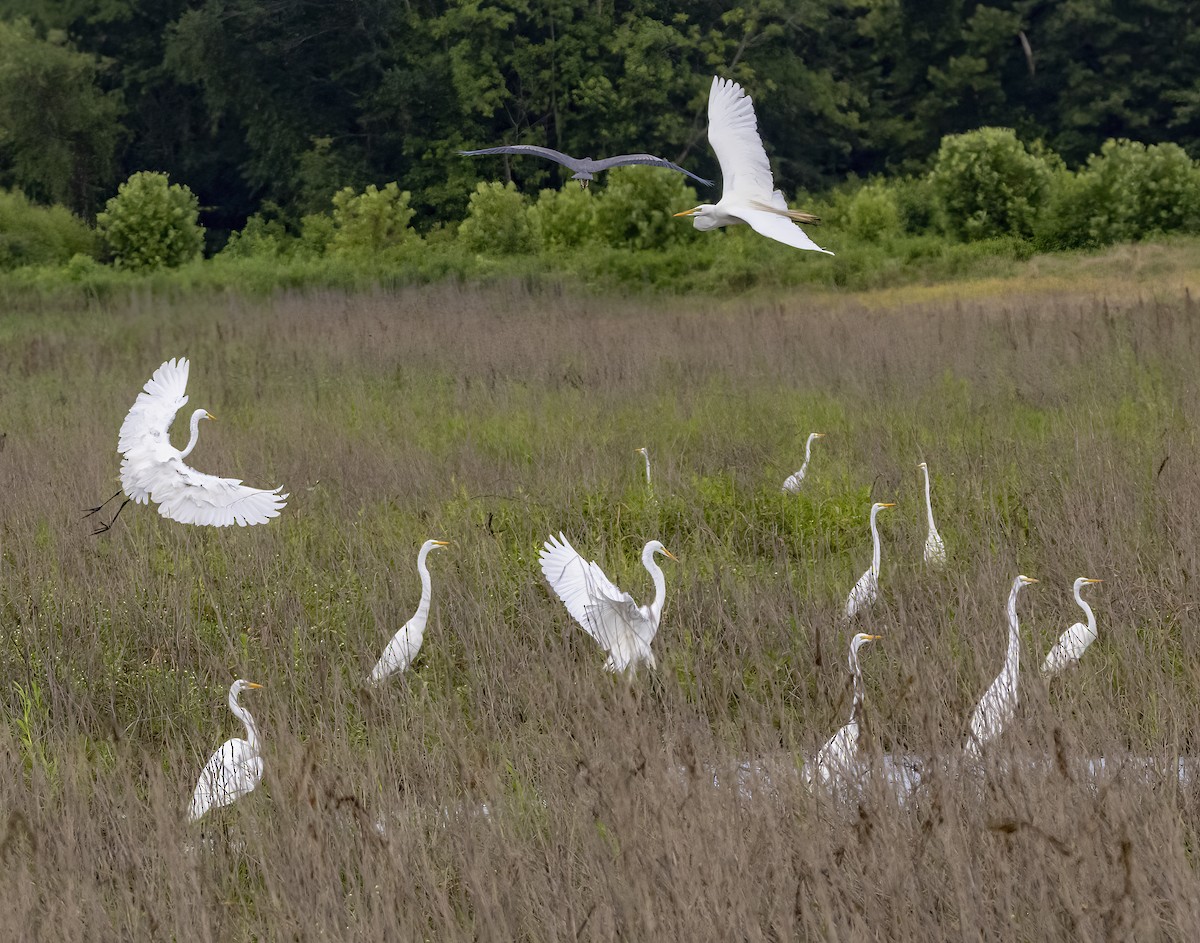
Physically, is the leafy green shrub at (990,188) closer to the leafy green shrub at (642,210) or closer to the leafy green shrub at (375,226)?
the leafy green shrub at (642,210)

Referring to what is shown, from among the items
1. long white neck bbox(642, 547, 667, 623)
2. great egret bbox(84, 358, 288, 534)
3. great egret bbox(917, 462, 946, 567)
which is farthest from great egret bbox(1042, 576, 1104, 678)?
great egret bbox(84, 358, 288, 534)

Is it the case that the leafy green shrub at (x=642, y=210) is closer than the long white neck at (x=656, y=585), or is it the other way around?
the long white neck at (x=656, y=585)

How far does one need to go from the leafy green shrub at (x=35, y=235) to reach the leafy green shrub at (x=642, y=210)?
813cm

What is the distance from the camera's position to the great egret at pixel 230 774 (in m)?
2.62

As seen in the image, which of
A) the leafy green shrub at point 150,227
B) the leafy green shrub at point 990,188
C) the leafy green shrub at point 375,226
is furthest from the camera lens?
the leafy green shrub at point 375,226

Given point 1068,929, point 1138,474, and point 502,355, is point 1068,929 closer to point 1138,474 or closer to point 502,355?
point 1138,474

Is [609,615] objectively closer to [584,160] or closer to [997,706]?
[997,706]

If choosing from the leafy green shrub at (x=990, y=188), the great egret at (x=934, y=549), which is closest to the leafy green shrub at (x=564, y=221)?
the leafy green shrub at (x=990, y=188)

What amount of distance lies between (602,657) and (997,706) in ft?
4.09

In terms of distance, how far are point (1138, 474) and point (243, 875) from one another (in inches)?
138

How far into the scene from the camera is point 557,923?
6.70 ft

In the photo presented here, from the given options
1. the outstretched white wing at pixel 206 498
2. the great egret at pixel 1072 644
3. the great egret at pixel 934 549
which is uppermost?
the outstretched white wing at pixel 206 498

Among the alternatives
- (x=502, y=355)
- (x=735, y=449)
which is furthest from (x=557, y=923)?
(x=502, y=355)

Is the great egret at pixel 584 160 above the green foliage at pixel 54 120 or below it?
above
